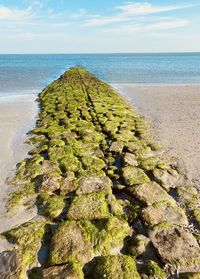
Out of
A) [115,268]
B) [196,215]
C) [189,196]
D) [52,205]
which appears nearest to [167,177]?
[189,196]

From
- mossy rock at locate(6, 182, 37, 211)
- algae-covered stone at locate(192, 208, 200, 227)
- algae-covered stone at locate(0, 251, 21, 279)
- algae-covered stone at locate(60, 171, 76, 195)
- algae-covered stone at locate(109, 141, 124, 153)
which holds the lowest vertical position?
mossy rock at locate(6, 182, 37, 211)

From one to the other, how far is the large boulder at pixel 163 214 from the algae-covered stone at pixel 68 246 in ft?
5.71

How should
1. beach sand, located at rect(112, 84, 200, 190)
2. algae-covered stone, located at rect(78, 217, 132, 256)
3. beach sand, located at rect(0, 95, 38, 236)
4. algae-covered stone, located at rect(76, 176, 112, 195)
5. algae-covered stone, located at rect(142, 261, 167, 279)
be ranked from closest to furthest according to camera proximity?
algae-covered stone, located at rect(142, 261, 167, 279) < algae-covered stone, located at rect(78, 217, 132, 256) < beach sand, located at rect(0, 95, 38, 236) < algae-covered stone, located at rect(76, 176, 112, 195) < beach sand, located at rect(112, 84, 200, 190)

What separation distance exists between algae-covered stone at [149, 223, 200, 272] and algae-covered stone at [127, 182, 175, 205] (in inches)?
54.5

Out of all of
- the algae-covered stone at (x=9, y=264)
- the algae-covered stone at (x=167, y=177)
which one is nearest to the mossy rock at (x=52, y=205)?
the algae-covered stone at (x=9, y=264)

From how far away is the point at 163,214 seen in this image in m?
8.20

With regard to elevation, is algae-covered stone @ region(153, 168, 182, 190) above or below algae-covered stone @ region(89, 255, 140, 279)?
below

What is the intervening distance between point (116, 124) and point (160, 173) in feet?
22.4

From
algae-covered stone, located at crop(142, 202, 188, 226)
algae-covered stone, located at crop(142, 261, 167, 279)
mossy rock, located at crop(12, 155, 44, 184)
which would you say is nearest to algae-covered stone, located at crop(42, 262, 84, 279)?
algae-covered stone, located at crop(142, 261, 167, 279)

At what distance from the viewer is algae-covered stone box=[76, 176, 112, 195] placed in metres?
9.47

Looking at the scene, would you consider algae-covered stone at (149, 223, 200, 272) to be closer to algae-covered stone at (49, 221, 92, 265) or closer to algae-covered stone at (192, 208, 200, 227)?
algae-covered stone at (192, 208, 200, 227)

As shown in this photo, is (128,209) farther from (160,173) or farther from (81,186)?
(160,173)

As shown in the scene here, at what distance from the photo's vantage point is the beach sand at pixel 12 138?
28.7ft

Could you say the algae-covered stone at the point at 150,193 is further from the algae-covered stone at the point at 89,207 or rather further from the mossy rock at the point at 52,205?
the mossy rock at the point at 52,205
